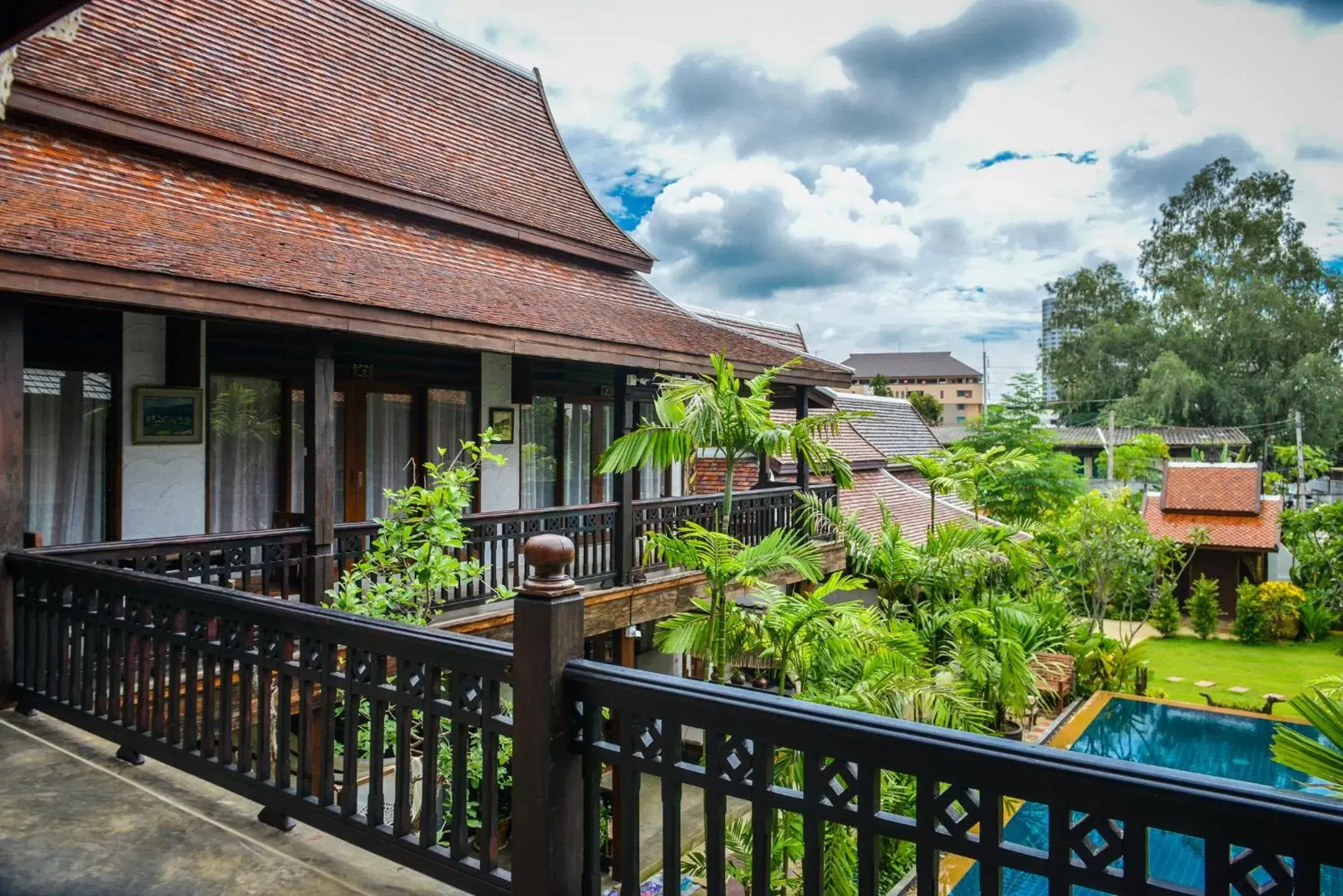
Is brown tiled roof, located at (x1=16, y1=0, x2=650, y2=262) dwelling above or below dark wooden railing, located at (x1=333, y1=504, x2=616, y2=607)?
above

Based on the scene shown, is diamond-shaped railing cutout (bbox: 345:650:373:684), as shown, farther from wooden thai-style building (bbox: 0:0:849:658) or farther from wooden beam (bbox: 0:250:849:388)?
wooden beam (bbox: 0:250:849:388)

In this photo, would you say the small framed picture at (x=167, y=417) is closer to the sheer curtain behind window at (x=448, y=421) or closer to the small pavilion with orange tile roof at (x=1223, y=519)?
the sheer curtain behind window at (x=448, y=421)

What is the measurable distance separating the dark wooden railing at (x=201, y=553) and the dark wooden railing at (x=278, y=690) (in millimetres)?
400

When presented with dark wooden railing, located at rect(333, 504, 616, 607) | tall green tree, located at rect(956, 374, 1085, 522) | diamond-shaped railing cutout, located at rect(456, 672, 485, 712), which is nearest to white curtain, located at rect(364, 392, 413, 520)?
dark wooden railing, located at rect(333, 504, 616, 607)

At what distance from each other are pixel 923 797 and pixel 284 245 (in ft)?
21.4

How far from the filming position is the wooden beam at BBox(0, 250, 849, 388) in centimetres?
454

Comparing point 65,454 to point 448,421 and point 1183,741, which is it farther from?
point 1183,741

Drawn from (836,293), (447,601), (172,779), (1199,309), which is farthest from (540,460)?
(836,293)

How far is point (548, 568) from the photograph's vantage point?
2.27 m

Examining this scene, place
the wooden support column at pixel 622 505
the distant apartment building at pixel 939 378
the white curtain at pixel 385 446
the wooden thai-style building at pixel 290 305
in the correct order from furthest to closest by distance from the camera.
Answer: the distant apartment building at pixel 939 378
the white curtain at pixel 385 446
the wooden support column at pixel 622 505
the wooden thai-style building at pixel 290 305

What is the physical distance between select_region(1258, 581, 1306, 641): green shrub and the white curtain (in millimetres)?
18715

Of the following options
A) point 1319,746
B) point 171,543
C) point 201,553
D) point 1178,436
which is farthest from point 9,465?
point 1178,436

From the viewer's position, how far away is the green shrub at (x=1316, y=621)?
19.1 m

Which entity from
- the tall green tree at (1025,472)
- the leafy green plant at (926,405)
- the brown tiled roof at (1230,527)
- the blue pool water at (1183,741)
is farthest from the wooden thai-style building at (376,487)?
the leafy green plant at (926,405)
